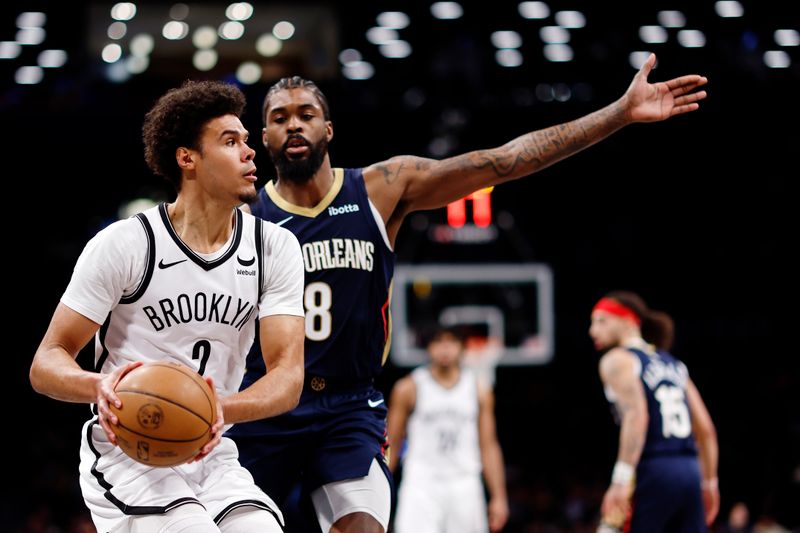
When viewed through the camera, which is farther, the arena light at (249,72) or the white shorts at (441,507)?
the arena light at (249,72)

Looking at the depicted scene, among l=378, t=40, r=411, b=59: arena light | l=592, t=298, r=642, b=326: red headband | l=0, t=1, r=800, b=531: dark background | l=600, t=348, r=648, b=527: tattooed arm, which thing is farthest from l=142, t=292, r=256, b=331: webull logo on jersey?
l=378, t=40, r=411, b=59: arena light

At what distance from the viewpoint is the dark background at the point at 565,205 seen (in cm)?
1382

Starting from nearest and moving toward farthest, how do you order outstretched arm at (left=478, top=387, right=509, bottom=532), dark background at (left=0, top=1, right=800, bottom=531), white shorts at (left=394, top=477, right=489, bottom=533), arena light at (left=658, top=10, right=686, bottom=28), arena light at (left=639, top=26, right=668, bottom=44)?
outstretched arm at (left=478, top=387, right=509, bottom=532), white shorts at (left=394, top=477, right=489, bottom=533), arena light at (left=658, top=10, right=686, bottom=28), arena light at (left=639, top=26, right=668, bottom=44), dark background at (left=0, top=1, right=800, bottom=531)

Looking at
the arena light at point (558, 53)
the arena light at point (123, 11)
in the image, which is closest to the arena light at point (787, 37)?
the arena light at point (558, 53)

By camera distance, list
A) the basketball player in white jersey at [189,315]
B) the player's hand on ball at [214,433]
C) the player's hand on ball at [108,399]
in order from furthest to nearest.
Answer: the basketball player in white jersey at [189,315]
the player's hand on ball at [214,433]
the player's hand on ball at [108,399]

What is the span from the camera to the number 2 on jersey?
4.41m

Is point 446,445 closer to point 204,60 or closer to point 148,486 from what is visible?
point 148,486

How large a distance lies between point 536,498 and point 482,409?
8137mm

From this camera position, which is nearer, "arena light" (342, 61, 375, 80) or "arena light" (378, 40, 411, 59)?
"arena light" (378, 40, 411, 59)

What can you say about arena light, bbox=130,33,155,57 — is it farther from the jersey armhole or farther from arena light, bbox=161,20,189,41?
the jersey armhole

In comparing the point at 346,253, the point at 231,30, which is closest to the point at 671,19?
the point at 231,30

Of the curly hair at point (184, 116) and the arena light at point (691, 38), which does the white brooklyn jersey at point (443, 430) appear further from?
the arena light at point (691, 38)

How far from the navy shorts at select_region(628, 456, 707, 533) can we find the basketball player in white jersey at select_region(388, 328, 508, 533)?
191 cm

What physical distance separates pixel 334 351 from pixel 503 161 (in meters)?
1.14
